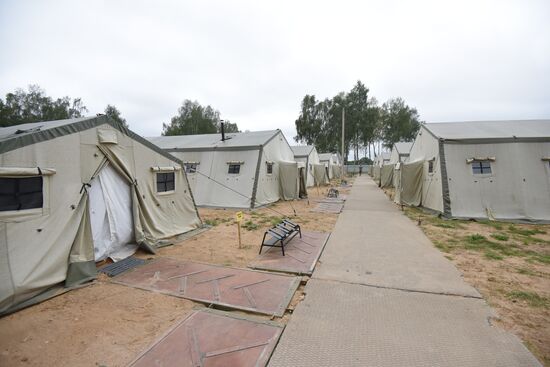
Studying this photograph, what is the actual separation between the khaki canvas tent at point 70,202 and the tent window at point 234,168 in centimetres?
523

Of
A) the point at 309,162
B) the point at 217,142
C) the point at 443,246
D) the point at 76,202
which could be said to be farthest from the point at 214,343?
the point at 309,162

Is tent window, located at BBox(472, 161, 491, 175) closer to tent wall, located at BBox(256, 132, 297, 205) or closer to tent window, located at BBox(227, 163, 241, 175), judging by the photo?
tent wall, located at BBox(256, 132, 297, 205)

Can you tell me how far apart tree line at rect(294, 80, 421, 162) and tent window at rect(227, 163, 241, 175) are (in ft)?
96.1

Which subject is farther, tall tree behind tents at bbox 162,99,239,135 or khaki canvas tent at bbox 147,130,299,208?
tall tree behind tents at bbox 162,99,239,135

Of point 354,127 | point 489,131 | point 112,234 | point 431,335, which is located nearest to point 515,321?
point 431,335

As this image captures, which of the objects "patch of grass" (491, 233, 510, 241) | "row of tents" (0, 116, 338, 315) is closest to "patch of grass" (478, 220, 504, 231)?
"patch of grass" (491, 233, 510, 241)

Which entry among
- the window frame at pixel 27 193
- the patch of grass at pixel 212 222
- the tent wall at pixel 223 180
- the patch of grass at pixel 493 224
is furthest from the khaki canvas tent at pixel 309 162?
the window frame at pixel 27 193

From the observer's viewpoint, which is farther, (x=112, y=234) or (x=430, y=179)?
(x=430, y=179)

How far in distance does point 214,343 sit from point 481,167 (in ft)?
34.6

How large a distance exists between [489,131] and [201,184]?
12312 mm

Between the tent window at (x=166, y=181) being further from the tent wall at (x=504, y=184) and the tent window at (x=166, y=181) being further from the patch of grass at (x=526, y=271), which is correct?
the tent wall at (x=504, y=184)

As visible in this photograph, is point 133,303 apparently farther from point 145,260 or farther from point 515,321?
point 515,321

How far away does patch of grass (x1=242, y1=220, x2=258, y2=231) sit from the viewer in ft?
26.2

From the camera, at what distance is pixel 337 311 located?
3.38 meters
